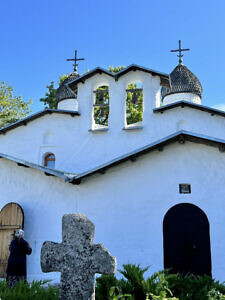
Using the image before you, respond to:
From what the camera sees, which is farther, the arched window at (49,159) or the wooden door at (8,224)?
the arched window at (49,159)

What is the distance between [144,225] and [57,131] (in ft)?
20.6

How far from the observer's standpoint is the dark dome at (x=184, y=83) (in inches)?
652

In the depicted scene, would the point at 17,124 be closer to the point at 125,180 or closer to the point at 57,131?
the point at 57,131

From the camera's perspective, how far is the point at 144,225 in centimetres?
945

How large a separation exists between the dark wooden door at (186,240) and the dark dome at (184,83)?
8350 millimetres

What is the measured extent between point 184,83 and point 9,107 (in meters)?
14.1

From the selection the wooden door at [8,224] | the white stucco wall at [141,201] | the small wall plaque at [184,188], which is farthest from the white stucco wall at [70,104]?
the small wall plaque at [184,188]

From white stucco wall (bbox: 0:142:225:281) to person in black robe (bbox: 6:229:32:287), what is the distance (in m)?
3.22

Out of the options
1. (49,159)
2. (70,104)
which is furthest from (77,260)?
(70,104)

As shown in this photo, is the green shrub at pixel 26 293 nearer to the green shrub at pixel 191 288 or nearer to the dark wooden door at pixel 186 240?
the green shrub at pixel 191 288

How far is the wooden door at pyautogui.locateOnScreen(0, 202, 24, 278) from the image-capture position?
10461mm

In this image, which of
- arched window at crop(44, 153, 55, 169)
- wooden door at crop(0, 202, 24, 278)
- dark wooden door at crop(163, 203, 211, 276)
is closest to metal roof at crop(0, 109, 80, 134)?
arched window at crop(44, 153, 55, 169)

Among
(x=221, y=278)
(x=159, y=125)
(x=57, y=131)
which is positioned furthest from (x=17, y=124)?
(x=221, y=278)

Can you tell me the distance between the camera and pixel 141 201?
379 inches
